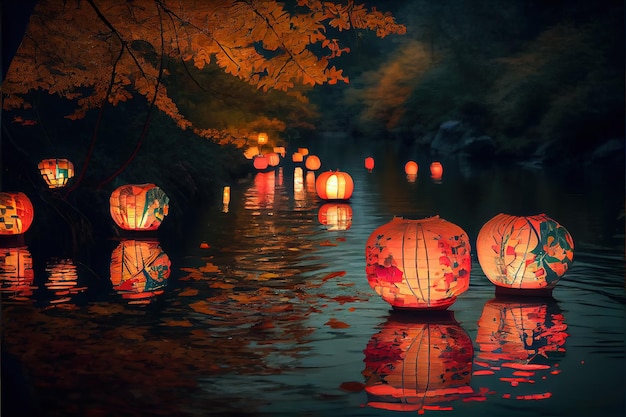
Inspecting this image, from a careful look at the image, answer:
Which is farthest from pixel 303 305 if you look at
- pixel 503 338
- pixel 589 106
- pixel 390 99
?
pixel 390 99

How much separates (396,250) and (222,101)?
20571 millimetres

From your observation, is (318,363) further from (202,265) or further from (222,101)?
(222,101)

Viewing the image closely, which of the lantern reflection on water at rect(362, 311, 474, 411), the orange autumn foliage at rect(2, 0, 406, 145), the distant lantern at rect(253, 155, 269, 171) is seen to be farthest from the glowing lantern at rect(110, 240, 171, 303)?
the distant lantern at rect(253, 155, 269, 171)

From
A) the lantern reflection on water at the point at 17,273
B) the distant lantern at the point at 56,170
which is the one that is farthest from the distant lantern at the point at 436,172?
the lantern reflection on water at the point at 17,273

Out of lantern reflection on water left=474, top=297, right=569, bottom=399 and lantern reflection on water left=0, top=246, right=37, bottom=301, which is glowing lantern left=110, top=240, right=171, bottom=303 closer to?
lantern reflection on water left=0, top=246, right=37, bottom=301

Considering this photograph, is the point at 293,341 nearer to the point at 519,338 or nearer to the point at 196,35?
the point at 519,338

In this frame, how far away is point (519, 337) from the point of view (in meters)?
10.4

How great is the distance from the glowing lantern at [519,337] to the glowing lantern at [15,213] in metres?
8.99

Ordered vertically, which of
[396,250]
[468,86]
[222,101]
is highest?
[468,86]

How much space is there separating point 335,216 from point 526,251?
455 inches

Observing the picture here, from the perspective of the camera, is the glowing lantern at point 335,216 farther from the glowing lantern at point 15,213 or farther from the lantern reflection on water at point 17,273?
the lantern reflection on water at point 17,273

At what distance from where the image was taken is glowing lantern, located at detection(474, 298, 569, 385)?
914cm

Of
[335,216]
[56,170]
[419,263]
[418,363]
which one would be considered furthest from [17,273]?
[335,216]

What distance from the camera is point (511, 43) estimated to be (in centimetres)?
6756
